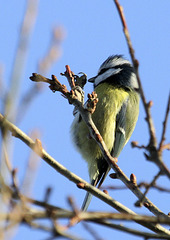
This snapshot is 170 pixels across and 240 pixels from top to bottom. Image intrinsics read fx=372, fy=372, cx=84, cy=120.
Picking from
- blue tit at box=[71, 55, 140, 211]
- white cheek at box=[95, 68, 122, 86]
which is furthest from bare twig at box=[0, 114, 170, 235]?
white cheek at box=[95, 68, 122, 86]

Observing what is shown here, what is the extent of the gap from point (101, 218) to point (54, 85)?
159 cm

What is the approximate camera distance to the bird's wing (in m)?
3.96

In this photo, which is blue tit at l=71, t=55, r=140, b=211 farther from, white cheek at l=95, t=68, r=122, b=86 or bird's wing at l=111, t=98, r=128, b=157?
white cheek at l=95, t=68, r=122, b=86

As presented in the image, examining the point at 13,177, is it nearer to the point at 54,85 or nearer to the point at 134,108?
the point at 54,85

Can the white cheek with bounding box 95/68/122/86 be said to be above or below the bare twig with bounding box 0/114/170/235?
above

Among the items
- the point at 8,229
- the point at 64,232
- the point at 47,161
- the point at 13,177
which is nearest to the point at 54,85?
the point at 47,161

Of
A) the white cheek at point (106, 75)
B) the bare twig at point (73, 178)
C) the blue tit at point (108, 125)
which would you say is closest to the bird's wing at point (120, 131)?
the blue tit at point (108, 125)

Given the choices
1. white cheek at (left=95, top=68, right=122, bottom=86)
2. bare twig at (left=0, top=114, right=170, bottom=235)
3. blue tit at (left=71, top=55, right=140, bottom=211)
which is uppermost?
white cheek at (left=95, top=68, right=122, bottom=86)

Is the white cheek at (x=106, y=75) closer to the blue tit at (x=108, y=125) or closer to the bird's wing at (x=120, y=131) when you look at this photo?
the blue tit at (x=108, y=125)

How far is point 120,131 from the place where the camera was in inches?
157

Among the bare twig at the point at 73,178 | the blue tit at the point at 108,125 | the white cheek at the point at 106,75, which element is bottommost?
the bare twig at the point at 73,178

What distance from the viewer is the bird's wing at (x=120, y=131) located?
396 centimetres

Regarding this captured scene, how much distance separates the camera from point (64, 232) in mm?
1334

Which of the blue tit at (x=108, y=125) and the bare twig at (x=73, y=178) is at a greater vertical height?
the blue tit at (x=108, y=125)
